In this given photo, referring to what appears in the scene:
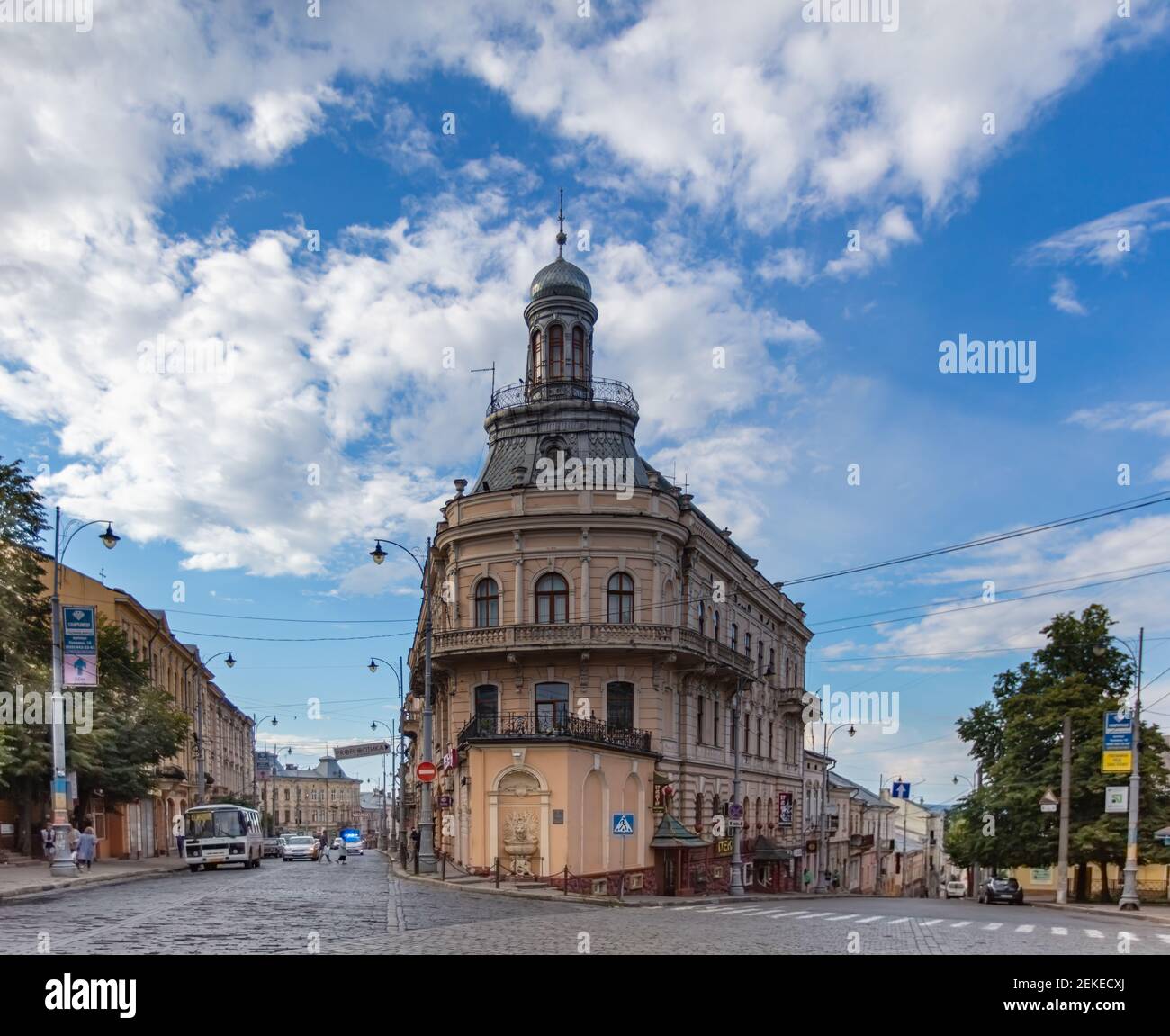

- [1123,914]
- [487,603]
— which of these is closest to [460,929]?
[1123,914]

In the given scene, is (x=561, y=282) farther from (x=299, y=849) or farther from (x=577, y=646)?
(x=299, y=849)

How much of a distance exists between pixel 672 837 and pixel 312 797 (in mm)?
135202

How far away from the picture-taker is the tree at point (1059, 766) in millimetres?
38688

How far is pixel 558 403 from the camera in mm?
43188

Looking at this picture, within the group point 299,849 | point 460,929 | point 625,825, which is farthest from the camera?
point 299,849

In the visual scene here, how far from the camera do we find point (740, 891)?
39.2 meters

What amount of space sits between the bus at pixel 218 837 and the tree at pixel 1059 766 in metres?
28.1
